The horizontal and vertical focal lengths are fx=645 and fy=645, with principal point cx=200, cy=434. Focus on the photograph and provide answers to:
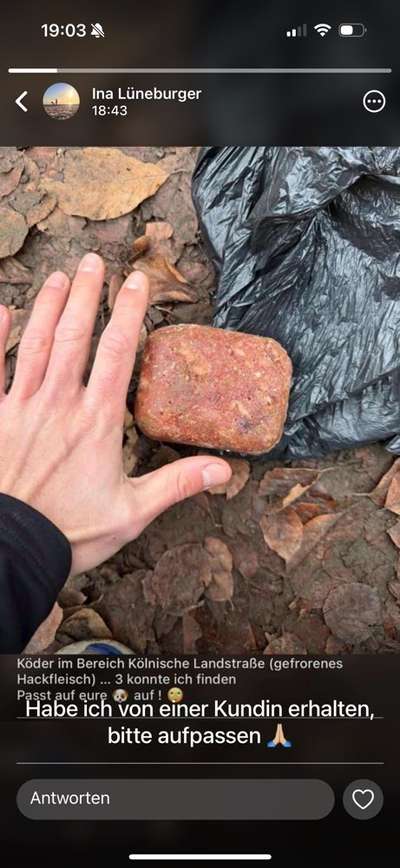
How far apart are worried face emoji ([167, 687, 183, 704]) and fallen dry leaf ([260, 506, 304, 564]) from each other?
331 mm

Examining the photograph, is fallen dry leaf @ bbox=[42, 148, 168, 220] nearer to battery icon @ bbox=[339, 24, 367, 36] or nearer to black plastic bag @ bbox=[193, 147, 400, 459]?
black plastic bag @ bbox=[193, 147, 400, 459]

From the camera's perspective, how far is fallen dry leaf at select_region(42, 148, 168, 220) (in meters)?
1.16

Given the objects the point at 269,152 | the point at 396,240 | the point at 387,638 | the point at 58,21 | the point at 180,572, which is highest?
the point at 58,21

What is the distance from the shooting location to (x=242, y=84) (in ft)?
2.94

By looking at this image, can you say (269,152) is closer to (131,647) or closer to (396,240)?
(396,240)

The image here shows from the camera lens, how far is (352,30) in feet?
2.87

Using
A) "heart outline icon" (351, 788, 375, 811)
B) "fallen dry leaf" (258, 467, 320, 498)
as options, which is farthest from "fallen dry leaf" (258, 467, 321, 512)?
"heart outline icon" (351, 788, 375, 811)

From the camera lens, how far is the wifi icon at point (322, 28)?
87 centimetres

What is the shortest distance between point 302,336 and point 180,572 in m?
0.48

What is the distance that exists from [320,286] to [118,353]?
392 mm

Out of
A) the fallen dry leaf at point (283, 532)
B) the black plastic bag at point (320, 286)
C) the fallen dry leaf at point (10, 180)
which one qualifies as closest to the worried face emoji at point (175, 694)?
the fallen dry leaf at point (283, 532)

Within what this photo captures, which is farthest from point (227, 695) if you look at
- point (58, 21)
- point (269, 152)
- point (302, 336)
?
point (58, 21)

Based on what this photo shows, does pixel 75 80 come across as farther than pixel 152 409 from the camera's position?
No

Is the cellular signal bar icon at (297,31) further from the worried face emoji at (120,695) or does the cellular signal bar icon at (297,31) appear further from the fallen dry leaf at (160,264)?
the worried face emoji at (120,695)
